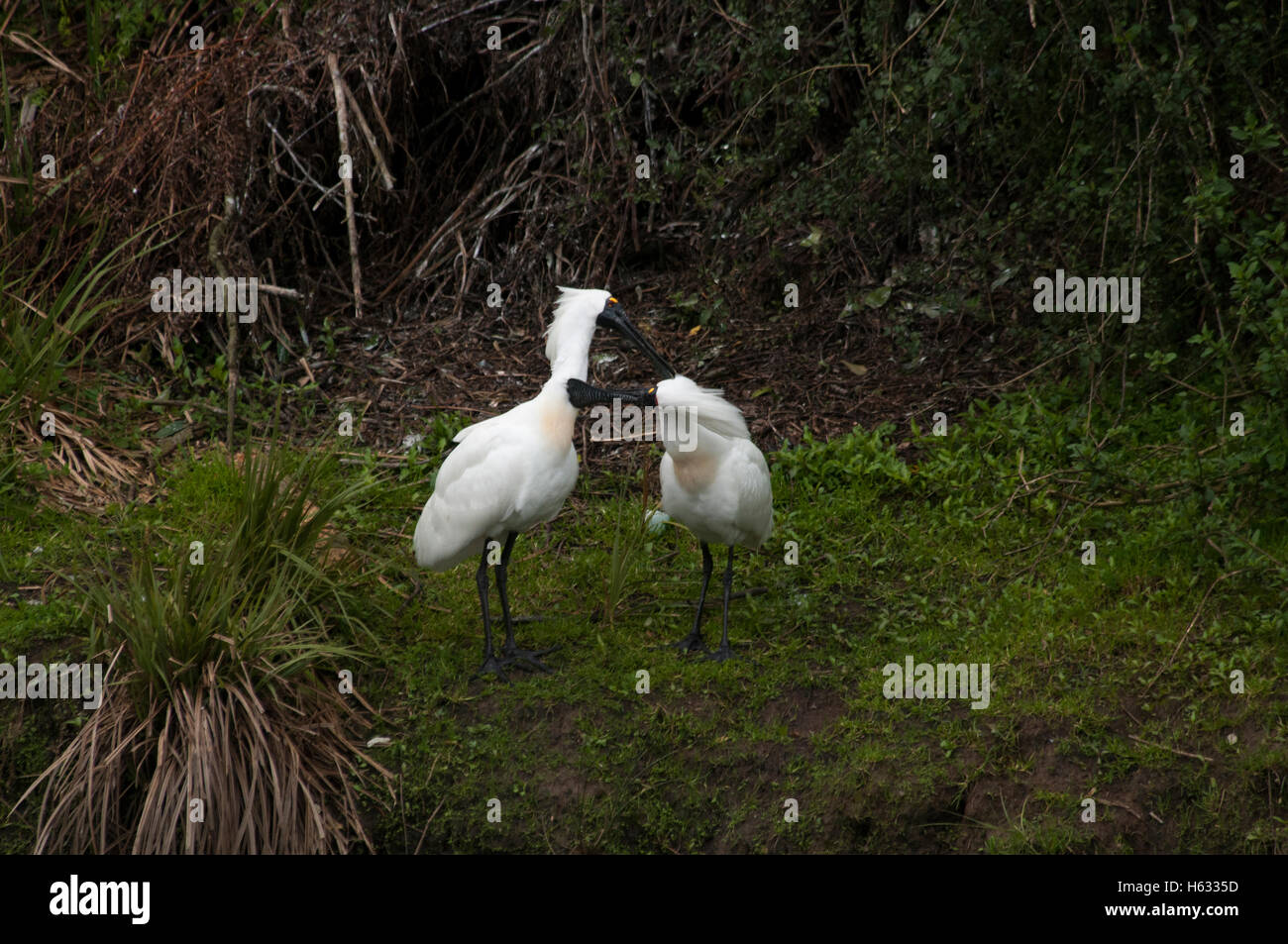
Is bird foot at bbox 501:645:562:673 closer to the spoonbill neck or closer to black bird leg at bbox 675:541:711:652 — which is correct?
black bird leg at bbox 675:541:711:652

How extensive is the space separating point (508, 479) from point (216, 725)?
147 cm

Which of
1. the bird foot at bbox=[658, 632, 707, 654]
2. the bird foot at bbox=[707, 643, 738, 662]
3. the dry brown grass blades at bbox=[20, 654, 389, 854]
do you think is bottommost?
the dry brown grass blades at bbox=[20, 654, 389, 854]

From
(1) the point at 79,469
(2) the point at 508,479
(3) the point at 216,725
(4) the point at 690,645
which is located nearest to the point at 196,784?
(3) the point at 216,725

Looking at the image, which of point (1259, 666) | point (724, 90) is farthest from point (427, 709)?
point (724, 90)

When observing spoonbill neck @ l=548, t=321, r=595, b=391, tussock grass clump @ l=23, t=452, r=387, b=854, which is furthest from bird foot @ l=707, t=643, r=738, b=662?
tussock grass clump @ l=23, t=452, r=387, b=854

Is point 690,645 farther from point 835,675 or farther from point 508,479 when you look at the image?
point 508,479

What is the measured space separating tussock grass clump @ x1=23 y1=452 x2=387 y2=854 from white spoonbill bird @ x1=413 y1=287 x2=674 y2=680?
585 mm

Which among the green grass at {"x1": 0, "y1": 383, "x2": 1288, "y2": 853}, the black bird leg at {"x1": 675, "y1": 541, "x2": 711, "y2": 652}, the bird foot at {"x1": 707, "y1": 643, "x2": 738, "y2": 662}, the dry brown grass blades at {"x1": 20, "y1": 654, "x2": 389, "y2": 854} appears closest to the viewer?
the dry brown grass blades at {"x1": 20, "y1": 654, "x2": 389, "y2": 854}

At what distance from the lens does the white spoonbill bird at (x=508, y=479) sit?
5469 millimetres

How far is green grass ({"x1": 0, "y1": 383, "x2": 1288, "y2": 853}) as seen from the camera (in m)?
5.13

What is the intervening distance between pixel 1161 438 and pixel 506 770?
12.6 feet

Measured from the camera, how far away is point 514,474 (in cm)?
545

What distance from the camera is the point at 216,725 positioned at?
501cm

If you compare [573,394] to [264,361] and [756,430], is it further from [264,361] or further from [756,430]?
[264,361]
